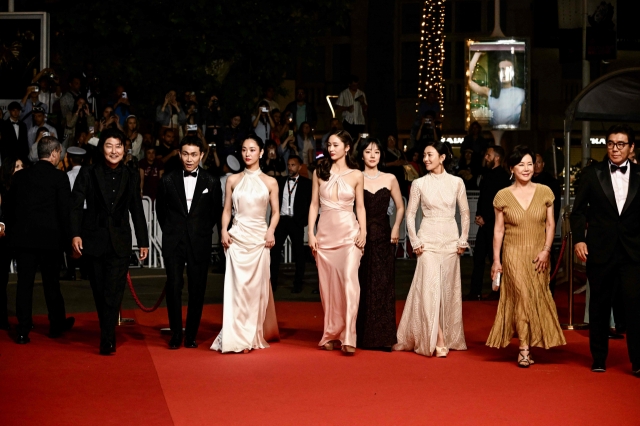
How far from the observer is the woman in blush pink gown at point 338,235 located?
1055cm

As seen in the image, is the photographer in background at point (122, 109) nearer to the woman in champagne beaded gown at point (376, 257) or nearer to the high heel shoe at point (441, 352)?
the woman in champagne beaded gown at point (376, 257)

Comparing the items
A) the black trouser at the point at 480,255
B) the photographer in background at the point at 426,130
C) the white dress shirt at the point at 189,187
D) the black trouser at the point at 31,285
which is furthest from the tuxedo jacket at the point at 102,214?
the photographer in background at the point at 426,130

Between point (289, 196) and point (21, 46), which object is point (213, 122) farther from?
point (289, 196)

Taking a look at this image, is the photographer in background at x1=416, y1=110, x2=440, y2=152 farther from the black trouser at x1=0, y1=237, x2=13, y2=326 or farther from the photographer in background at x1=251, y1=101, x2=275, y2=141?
the black trouser at x1=0, y1=237, x2=13, y2=326

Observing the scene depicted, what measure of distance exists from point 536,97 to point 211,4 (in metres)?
20.5

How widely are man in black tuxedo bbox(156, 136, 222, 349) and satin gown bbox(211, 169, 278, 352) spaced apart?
0.28 meters

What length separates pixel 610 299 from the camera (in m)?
9.50

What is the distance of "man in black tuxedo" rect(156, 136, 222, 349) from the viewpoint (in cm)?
1071

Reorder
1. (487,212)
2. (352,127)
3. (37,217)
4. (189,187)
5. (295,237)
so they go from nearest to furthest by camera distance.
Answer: (189,187), (37,217), (487,212), (295,237), (352,127)

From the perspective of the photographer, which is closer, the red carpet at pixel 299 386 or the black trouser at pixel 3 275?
the red carpet at pixel 299 386

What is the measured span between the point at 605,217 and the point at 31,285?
552 centimetres

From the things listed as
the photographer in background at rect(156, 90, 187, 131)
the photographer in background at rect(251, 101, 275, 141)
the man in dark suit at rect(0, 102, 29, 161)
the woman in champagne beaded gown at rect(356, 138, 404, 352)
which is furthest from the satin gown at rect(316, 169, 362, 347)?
the photographer in background at rect(251, 101, 275, 141)

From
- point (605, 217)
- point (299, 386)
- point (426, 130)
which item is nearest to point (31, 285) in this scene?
point (299, 386)

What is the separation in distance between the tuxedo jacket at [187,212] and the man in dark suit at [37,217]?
98 cm
